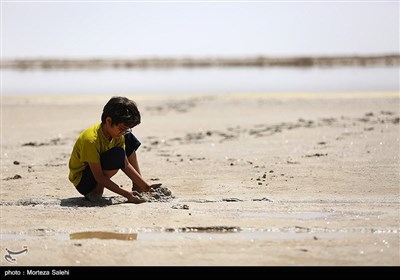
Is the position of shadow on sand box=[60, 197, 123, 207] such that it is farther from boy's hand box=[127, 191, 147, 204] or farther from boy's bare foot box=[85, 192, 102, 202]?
boy's hand box=[127, 191, 147, 204]

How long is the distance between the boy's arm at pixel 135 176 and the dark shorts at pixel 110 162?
0.43 feet

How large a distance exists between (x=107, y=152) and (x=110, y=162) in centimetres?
9

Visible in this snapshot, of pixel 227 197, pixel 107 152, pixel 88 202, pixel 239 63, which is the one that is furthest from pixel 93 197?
pixel 239 63

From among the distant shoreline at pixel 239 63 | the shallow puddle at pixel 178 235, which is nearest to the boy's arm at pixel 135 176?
the shallow puddle at pixel 178 235

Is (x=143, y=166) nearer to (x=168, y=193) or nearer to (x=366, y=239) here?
(x=168, y=193)

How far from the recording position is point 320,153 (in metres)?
8.11

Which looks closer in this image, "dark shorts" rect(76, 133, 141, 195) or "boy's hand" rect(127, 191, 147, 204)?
"dark shorts" rect(76, 133, 141, 195)

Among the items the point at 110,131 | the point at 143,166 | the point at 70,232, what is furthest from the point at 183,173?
the point at 70,232

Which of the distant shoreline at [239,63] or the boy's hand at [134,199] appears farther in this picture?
the distant shoreline at [239,63]

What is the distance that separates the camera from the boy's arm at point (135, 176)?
5.81 m

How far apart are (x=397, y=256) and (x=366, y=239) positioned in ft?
1.21

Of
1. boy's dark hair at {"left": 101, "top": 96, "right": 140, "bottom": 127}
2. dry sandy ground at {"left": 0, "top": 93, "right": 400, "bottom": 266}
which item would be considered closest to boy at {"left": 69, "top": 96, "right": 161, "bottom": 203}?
boy's dark hair at {"left": 101, "top": 96, "right": 140, "bottom": 127}

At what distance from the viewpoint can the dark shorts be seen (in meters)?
5.54

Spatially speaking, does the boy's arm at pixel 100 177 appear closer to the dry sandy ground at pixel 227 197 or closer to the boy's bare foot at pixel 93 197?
the dry sandy ground at pixel 227 197
